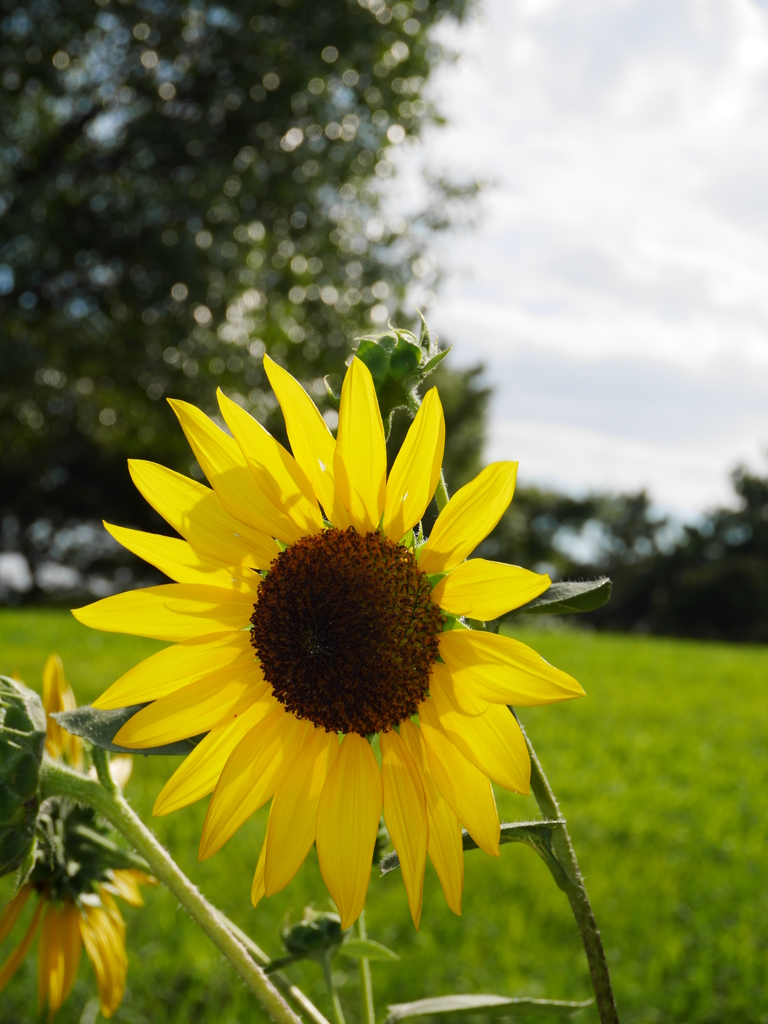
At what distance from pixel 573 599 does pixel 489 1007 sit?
1.14 feet

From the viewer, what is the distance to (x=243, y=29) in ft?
31.4

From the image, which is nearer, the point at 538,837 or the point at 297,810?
the point at 538,837

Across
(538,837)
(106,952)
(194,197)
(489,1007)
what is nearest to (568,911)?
(106,952)

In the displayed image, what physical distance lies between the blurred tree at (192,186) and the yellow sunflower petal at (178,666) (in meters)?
8.57

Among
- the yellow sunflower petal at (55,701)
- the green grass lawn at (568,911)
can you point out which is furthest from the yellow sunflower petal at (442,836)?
the green grass lawn at (568,911)

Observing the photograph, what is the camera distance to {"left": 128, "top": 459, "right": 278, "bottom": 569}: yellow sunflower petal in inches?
32.0

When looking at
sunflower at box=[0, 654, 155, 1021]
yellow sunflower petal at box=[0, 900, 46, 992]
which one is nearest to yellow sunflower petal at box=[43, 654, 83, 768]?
sunflower at box=[0, 654, 155, 1021]

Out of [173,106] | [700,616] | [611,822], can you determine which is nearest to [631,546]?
[700,616]

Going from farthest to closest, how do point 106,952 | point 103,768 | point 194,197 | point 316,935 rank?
point 194,197 → point 106,952 → point 316,935 → point 103,768

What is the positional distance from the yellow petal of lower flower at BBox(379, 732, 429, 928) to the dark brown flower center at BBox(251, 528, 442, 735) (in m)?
0.03

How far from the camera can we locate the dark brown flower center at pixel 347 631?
82 centimetres

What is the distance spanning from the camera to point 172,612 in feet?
2.74

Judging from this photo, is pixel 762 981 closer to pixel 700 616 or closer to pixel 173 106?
pixel 173 106

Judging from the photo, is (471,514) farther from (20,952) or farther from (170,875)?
(20,952)
